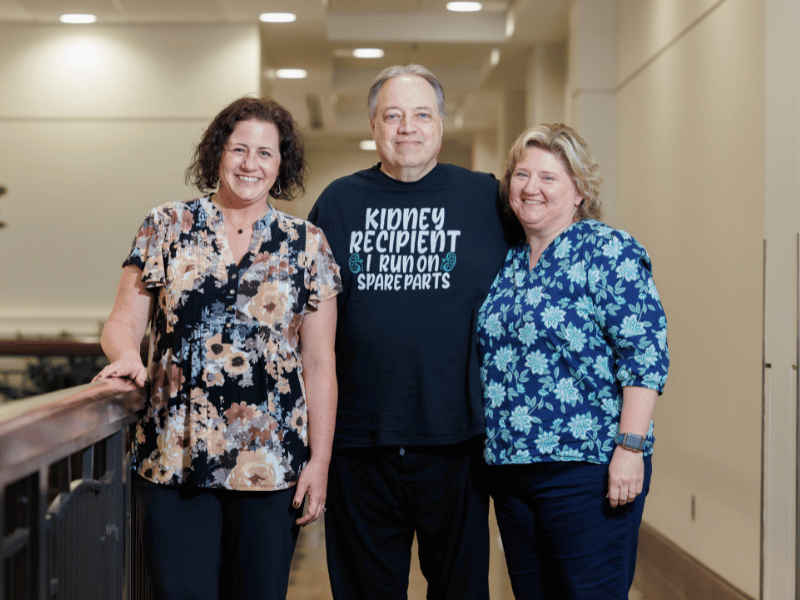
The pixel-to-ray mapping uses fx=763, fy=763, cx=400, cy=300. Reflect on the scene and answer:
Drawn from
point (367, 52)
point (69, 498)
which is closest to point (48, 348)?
point (69, 498)

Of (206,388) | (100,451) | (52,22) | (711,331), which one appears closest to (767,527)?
(711,331)

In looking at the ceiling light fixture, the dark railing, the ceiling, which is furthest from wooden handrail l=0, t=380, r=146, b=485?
the ceiling light fixture

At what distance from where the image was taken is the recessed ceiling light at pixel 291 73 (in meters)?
7.04

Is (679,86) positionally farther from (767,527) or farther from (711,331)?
(767,527)

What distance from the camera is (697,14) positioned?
3.38 m

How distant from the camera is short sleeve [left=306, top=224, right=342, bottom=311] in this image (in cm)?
161

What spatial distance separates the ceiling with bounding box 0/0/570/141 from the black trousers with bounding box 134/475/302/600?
4.09 meters

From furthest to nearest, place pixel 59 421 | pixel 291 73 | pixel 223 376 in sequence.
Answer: pixel 291 73
pixel 223 376
pixel 59 421

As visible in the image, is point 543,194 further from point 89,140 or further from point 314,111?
point 314,111

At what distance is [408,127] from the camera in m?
1.93

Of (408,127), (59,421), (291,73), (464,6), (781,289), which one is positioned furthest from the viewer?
(291,73)

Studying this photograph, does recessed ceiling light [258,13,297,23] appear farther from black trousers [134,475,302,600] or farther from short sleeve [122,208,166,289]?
black trousers [134,475,302,600]

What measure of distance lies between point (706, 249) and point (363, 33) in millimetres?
3721

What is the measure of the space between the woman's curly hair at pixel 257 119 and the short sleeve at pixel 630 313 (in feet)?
2.31
